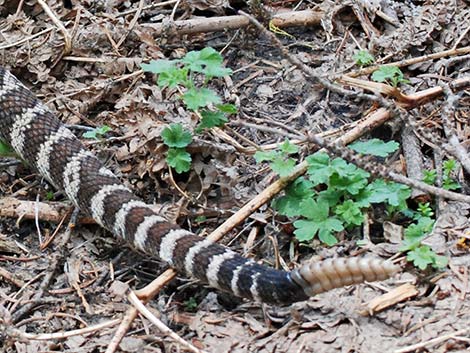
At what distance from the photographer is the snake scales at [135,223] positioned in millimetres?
3203

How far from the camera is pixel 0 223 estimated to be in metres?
4.33

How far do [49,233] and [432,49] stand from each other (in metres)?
2.48

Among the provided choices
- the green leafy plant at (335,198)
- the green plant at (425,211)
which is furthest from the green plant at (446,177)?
the green plant at (425,211)

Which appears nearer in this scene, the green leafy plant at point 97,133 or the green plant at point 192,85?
the green plant at point 192,85

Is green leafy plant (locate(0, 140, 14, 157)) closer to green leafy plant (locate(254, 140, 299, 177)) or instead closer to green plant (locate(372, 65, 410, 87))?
green leafy plant (locate(254, 140, 299, 177))

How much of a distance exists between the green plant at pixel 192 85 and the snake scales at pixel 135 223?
32cm

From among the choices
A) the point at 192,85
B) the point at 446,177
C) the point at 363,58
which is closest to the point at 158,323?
the point at 192,85

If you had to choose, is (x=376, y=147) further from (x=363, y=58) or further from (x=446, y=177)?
(x=363, y=58)

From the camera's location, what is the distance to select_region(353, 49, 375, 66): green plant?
4.51 m

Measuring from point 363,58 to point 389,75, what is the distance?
28 centimetres

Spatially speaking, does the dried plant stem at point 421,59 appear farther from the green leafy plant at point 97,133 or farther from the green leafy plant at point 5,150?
the green leafy plant at point 5,150

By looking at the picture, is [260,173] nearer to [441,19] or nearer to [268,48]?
[268,48]

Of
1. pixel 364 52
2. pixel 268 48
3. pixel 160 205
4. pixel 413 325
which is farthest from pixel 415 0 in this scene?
pixel 413 325

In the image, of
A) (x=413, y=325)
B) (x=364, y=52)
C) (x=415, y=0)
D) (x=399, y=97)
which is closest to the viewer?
(x=413, y=325)
